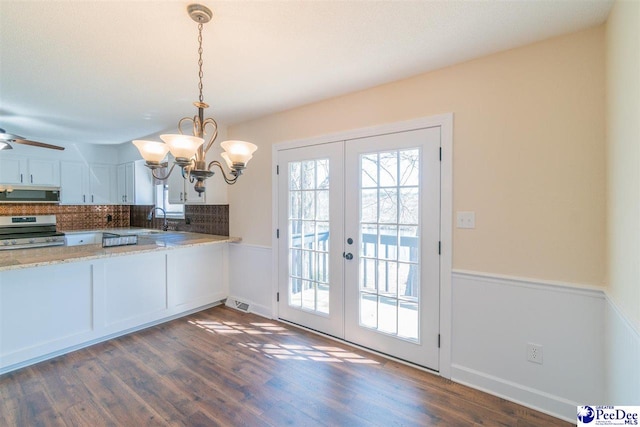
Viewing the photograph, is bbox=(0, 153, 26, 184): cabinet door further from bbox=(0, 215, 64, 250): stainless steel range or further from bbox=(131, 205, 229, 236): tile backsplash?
bbox=(131, 205, 229, 236): tile backsplash

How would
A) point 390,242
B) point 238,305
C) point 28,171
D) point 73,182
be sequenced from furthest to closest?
point 73,182 < point 28,171 < point 238,305 < point 390,242

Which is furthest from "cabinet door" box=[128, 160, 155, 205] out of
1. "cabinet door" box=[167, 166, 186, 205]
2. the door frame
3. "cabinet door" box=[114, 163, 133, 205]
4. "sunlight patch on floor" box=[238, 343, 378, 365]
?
the door frame

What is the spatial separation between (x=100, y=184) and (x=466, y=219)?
5.96 m

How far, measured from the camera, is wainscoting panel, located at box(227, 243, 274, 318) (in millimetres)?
3475

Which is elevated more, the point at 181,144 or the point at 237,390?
the point at 181,144

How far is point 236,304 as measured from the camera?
3785 millimetres

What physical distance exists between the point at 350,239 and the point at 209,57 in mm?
1891

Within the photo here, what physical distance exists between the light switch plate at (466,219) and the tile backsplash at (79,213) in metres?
6.01

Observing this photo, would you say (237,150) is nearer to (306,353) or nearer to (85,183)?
(306,353)

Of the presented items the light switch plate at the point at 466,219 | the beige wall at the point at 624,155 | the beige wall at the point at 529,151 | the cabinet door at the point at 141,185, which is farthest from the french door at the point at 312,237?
the cabinet door at the point at 141,185

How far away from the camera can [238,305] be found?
3.76m

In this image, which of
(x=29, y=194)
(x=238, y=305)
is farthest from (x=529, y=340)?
(x=29, y=194)

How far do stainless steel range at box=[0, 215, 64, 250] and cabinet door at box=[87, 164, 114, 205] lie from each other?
0.67m

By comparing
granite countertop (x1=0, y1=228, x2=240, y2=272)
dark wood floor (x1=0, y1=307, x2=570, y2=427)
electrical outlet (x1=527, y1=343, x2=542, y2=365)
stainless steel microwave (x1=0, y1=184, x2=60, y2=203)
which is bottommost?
dark wood floor (x1=0, y1=307, x2=570, y2=427)
